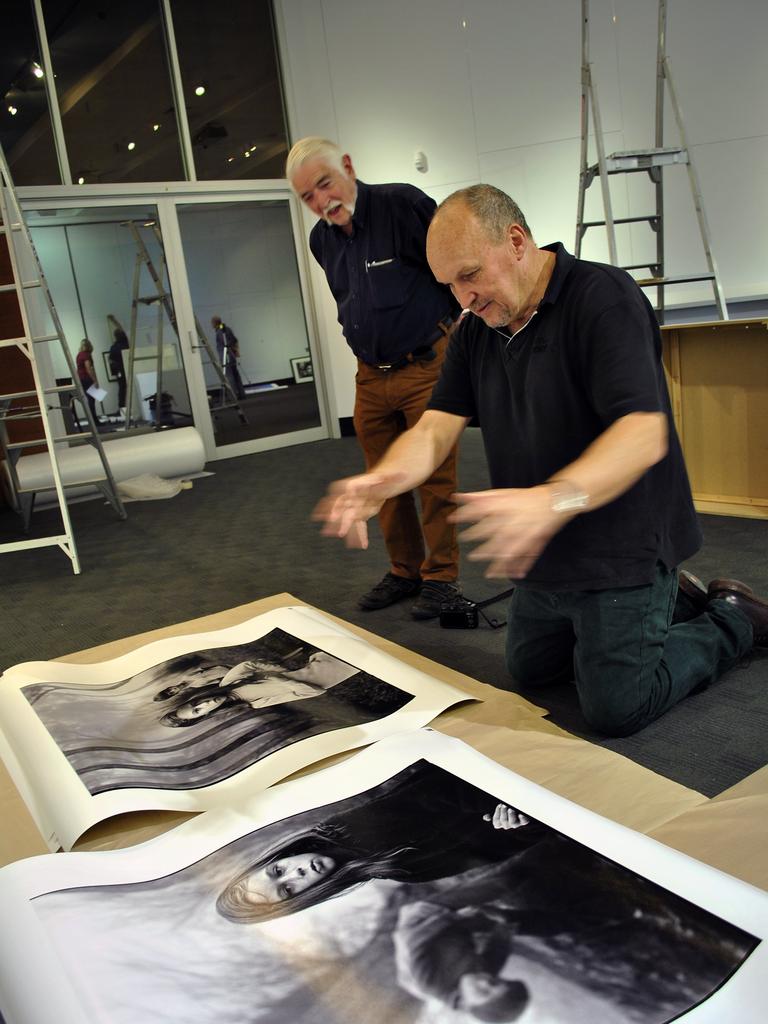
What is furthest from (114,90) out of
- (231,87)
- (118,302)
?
(118,302)

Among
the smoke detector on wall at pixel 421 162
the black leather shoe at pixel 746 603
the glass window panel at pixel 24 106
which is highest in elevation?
the glass window panel at pixel 24 106

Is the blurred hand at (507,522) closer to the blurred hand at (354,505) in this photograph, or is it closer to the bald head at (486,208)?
the blurred hand at (354,505)

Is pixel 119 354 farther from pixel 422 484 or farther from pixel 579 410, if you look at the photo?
pixel 579 410

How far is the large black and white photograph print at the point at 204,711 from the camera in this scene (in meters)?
1.03

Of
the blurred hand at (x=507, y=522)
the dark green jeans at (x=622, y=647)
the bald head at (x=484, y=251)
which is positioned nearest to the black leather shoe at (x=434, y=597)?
the dark green jeans at (x=622, y=647)

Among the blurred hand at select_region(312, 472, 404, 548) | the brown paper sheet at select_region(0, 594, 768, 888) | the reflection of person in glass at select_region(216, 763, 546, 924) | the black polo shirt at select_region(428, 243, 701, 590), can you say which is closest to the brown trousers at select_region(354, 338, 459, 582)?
the black polo shirt at select_region(428, 243, 701, 590)

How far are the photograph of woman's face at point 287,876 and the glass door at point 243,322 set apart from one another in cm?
650

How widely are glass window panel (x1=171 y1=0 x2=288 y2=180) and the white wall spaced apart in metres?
0.18

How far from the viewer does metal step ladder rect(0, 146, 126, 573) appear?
3.90m

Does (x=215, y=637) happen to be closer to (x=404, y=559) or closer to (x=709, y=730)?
(x=709, y=730)

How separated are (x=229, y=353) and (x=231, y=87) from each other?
2.07 metres

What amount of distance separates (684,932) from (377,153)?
696 cm

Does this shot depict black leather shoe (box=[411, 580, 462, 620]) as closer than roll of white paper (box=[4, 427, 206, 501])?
Yes

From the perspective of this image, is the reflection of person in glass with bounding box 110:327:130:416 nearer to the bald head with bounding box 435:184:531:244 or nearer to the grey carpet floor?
the grey carpet floor
